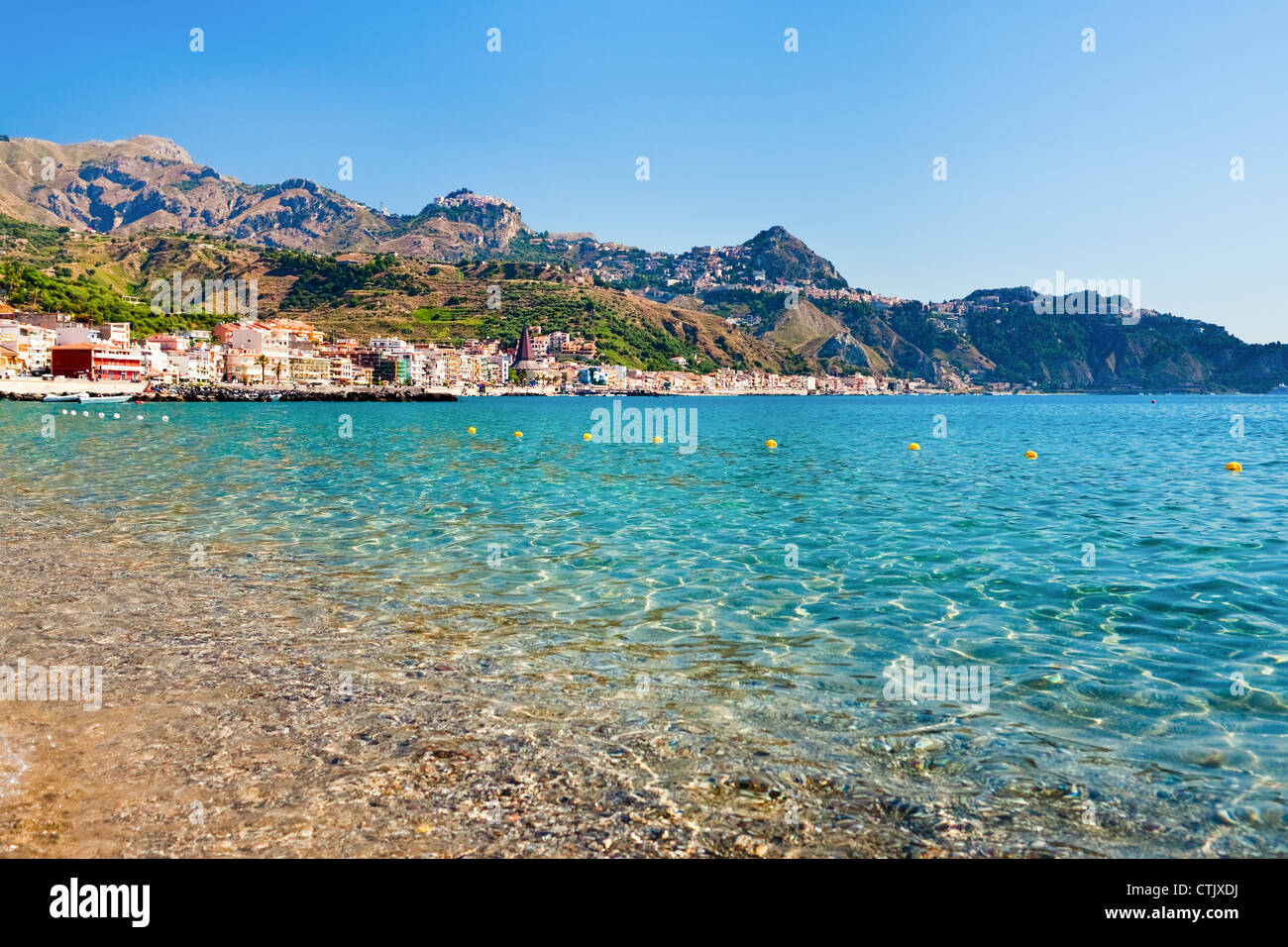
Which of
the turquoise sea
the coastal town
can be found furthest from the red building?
the turquoise sea

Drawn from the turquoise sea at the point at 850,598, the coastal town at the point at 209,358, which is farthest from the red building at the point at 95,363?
the turquoise sea at the point at 850,598

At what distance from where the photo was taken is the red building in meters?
128

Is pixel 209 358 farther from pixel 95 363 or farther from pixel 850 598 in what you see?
pixel 850 598

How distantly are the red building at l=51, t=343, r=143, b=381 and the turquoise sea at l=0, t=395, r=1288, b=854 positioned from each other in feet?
406

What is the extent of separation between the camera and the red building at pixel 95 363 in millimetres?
127875

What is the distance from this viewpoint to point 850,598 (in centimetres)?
1270

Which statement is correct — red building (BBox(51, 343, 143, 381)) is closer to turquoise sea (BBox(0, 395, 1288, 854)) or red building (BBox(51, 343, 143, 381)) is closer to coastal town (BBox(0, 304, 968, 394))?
coastal town (BBox(0, 304, 968, 394))

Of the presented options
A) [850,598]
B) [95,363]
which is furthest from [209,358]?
[850,598]

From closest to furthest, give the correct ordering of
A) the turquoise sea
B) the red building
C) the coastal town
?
the turquoise sea → the red building → the coastal town

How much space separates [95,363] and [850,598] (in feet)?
513

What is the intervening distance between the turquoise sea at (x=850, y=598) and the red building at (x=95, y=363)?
124 m

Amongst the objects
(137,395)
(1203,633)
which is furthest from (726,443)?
(137,395)

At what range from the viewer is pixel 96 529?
57.7 ft
